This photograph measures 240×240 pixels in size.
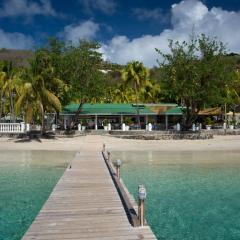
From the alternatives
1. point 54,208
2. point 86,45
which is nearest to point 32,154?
point 86,45

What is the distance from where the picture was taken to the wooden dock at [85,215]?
9.05m

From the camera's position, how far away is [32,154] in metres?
32.4

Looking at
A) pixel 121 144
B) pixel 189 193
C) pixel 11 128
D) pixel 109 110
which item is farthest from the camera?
pixel 109 110

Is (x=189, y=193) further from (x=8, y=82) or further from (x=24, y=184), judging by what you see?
(x=8, y=82)

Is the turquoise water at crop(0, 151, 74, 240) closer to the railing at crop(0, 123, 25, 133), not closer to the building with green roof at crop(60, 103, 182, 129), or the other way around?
the railing at crop(0, 123, 25, 133)

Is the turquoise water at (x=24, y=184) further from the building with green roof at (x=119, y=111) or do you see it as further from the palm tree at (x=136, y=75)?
the palm tree at (x=136, y=75)

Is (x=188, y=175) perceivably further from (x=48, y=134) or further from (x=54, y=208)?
(x=48, y=134)

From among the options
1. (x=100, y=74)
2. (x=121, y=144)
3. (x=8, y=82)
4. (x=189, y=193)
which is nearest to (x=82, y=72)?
(x=100, y=74)

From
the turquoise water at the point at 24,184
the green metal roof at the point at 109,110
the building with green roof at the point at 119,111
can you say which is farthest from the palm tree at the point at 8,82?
the turquoise water at the point at 24,184

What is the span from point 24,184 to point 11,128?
25.6 meters

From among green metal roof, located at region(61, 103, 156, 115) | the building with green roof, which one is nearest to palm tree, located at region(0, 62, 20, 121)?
the building with green roof

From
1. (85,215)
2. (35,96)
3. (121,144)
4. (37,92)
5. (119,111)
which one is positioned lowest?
(85,215)

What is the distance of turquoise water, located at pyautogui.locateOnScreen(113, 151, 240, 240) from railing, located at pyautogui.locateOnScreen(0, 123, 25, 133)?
17303 mm

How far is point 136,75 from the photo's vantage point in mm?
67750
